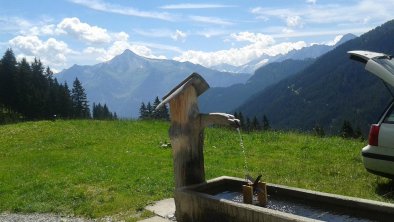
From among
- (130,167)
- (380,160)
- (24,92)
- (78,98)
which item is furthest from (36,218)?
(78,98)

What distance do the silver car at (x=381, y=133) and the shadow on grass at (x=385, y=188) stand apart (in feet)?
1.42

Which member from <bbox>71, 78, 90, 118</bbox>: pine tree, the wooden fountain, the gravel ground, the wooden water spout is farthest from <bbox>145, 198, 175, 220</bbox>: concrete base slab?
<bbox>71, 78, 90, 118</bbox>: pine tree

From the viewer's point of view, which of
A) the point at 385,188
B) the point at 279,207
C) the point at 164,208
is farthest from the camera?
the point at 385,188

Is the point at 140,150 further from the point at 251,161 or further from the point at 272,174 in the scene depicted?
the point at 272,174

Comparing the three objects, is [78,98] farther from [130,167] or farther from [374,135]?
[374,135]

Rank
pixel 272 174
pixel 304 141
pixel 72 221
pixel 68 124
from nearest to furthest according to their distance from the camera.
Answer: pixel 72 221, pixel 272 174, pixel 304 141, pixel 68 124

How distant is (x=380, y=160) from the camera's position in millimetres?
10531

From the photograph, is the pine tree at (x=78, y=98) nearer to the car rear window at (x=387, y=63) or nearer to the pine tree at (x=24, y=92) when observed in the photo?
the pine tree at (x=24, y=92)

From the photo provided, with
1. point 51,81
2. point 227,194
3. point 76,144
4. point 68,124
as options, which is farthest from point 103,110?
point 227,194

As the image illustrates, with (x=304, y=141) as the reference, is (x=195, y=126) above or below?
above

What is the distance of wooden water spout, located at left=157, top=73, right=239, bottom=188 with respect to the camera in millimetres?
8312

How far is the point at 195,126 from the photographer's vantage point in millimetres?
8289

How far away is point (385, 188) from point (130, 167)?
804 cm

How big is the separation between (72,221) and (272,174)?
6271 mm
